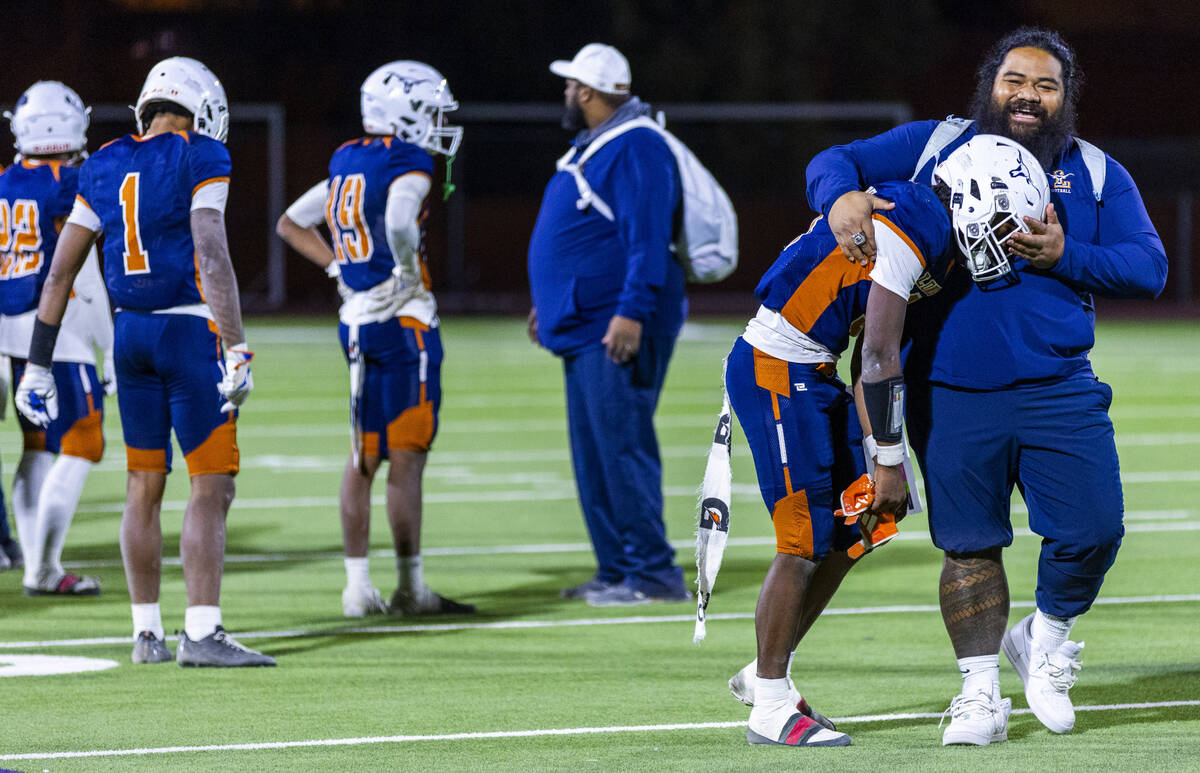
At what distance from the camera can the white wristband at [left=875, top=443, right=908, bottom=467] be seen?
A: 495cm

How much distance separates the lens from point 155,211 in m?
6.34

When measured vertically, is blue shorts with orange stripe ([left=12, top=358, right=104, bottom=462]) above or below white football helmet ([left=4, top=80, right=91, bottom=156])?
below

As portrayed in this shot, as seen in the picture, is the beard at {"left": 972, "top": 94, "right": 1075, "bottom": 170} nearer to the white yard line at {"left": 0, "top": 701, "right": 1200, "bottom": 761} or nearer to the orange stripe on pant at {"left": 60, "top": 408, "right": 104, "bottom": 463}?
the white yard line at {"left": 0, "top": 701, "right": 1200, "bottom": 761}

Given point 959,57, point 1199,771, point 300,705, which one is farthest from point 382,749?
point 959,57

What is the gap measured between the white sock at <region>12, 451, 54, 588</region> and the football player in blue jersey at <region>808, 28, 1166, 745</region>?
439 cm

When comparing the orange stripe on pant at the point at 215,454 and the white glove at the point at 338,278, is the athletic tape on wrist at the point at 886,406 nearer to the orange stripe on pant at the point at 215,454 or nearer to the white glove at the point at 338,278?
the orange stripe on pant at the point at 215,454

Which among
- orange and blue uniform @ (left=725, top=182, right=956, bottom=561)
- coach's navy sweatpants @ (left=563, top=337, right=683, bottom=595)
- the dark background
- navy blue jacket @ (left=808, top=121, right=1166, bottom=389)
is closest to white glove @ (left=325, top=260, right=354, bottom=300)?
coach's navy sweatpants @ (left=563, top=337, right=683, bottom=595)

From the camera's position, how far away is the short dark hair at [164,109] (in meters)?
6.48

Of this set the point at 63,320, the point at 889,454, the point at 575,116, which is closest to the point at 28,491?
the point at 63,320

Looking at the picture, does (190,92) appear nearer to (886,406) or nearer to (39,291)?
(39,291)

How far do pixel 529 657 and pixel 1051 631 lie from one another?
2.05 m

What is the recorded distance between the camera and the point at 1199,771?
484cm

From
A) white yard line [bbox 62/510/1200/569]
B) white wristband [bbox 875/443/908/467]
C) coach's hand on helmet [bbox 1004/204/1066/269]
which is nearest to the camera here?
coach's hand on helmet [bbox 1004/204/1066/269]

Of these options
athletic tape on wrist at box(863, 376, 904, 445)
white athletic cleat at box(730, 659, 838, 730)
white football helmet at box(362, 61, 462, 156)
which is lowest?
white athletic cleat at box(730, 659, 838, 730)
